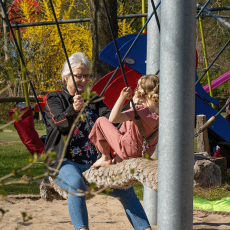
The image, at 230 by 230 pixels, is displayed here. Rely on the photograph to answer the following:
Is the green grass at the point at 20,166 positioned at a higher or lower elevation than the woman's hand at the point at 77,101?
lower

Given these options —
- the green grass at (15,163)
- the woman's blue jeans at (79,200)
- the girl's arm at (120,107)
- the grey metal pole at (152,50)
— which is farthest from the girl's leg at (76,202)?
the green grass at (15,163)

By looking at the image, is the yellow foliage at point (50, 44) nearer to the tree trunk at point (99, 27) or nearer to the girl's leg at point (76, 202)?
the tree trunk at point (99, 27)

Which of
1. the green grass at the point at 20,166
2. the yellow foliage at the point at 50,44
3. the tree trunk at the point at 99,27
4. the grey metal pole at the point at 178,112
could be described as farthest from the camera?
the yellow foliage at the point at 50,44

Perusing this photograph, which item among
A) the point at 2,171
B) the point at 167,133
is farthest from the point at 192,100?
the point at 2,171

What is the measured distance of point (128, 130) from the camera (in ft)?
7.56

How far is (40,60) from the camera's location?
11812mm

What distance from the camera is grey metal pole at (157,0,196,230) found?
150 cm

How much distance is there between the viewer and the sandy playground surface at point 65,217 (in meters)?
3.15

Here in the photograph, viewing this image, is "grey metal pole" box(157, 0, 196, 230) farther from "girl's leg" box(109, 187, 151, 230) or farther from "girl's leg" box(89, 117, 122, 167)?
"girl's leg" box(109, 187, 151, 230)

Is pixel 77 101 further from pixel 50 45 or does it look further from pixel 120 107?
pixel 50 45

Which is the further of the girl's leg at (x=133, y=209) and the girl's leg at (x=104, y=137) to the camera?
the girl's leg at (x=133, y=209)

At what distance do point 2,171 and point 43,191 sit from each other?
321cm

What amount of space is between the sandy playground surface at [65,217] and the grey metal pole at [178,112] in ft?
5.30

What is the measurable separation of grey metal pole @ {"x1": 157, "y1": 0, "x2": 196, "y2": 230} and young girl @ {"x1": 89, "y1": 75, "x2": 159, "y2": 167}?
61cm
